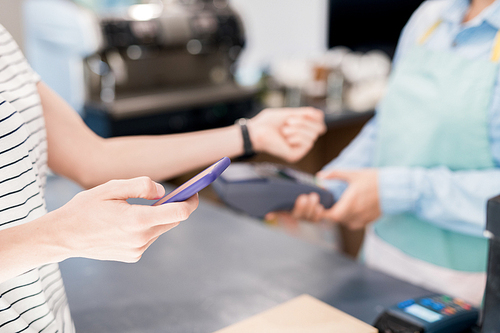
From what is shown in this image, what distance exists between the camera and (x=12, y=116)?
605mm

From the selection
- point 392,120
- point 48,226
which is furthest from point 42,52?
point 48,226

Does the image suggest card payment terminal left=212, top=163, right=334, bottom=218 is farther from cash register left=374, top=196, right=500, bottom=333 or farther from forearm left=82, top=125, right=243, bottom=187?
cash register left=374, top=196, right=500, bottom=333

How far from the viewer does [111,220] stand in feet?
1.70

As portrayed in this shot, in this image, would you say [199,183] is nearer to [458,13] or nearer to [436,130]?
[436,130]

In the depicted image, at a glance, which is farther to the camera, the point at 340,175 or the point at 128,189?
the point at 340,175

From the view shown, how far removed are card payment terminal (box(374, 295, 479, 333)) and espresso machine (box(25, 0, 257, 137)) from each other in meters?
1.56

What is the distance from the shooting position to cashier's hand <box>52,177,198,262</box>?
518 millimetres

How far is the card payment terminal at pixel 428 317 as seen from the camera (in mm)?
693

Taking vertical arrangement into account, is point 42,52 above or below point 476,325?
above

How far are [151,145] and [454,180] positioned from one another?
670mm

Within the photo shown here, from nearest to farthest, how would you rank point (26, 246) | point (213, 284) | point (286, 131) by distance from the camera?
point (26, 246) < point (213, 284) < point (286, 131)

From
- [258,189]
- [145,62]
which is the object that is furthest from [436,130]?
[145,62]

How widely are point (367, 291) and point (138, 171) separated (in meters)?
0.52

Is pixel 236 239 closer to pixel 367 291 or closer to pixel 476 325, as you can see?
pixel 367 291
